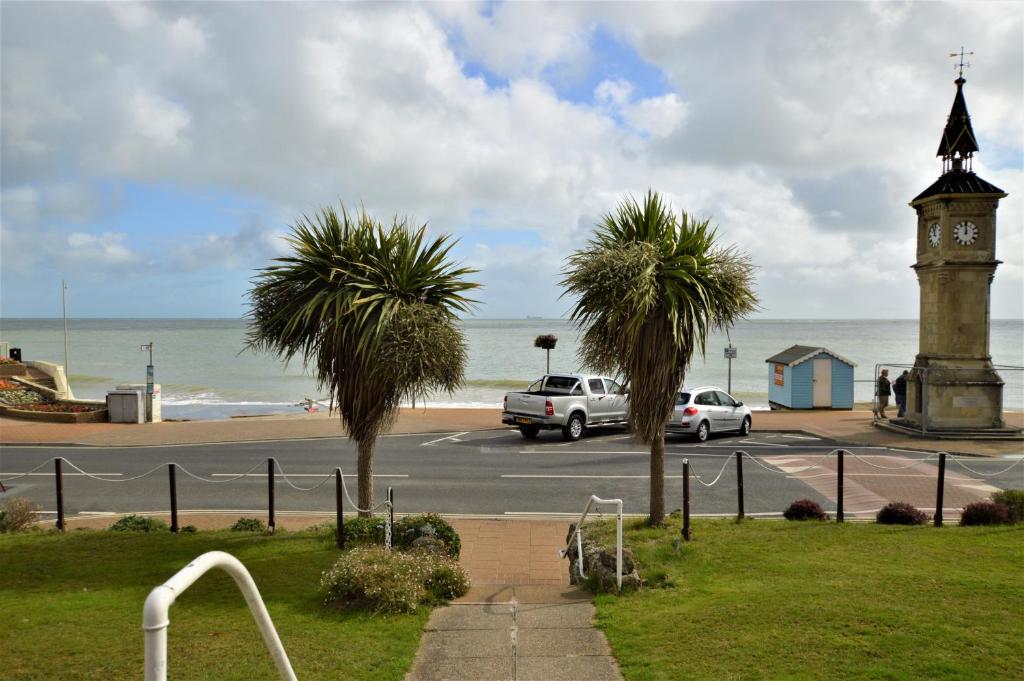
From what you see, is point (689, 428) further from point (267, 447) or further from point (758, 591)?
point (758, 591)

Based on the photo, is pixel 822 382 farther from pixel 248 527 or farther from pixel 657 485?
pixel 248 527

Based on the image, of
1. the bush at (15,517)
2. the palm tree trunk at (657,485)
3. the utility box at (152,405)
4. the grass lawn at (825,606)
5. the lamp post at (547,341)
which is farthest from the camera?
the lamp post at (547,341)

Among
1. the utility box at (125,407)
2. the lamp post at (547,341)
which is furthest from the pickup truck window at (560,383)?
the utility box at (125,407)

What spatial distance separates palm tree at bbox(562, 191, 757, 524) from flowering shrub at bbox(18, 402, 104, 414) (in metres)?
23.2

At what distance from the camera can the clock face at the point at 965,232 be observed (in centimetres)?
2383

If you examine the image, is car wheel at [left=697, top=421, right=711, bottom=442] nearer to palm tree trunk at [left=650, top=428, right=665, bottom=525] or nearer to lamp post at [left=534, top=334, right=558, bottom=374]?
palm tree trunk at [left=650, top=428, right=665, bottom=525]

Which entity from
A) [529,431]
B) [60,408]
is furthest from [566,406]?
[60,408]

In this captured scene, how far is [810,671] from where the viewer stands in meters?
6.08

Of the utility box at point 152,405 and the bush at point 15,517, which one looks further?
the utility box at point 152,405

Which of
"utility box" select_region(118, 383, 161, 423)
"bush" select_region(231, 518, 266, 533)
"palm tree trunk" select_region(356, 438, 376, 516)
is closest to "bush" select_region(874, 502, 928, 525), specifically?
"palm tree trunk" select_region(356, 438, 376, 516)

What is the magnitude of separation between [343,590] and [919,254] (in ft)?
78.0

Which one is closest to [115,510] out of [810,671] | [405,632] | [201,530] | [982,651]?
[201,530]

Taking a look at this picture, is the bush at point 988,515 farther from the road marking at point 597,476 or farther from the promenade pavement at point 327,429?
the promenade pavement at point 327,429

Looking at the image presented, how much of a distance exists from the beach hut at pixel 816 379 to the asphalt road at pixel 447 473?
23.8 feet
